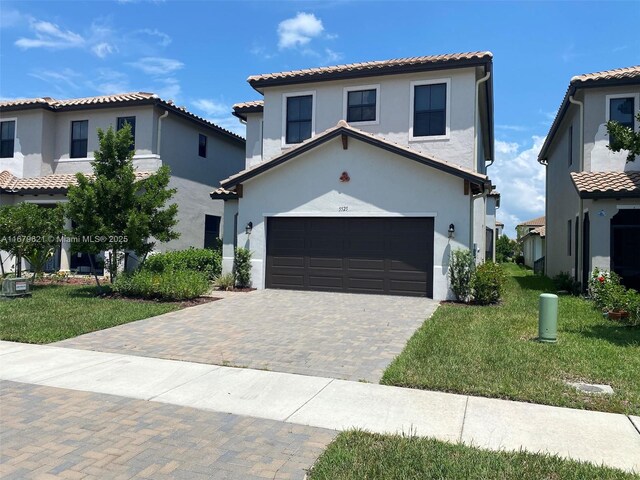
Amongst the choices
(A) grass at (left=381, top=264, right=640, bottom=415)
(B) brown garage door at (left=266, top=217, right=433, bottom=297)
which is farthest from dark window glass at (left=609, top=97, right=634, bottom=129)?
(A) grass at (left=381, top=264, right=640, bottom=415)

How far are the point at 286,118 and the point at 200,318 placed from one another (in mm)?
9700

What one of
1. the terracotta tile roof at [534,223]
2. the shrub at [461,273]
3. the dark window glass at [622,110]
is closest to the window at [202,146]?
the shrub at [461,273]

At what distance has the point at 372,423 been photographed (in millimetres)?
5117

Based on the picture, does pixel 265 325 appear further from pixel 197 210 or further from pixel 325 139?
pixel 197 210

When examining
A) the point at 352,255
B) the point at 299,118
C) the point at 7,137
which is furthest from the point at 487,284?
the point at 7,137

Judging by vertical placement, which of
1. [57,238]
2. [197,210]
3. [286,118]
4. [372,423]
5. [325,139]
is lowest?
[372,423]

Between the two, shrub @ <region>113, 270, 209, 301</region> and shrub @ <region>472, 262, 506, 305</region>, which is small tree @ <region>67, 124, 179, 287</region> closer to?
shrub @ <region>113, 270, 209, 301</region>

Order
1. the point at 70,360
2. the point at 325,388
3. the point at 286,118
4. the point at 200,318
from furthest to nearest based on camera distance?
the point at 286,118 → the point at 200,318 → the point at 70,360 → the point at 325,388

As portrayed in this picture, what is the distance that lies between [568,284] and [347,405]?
1395 centimetres

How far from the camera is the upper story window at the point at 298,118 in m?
18.1

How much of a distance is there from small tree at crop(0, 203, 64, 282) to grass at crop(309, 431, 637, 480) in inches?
560

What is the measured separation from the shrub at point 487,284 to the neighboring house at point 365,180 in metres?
0.92

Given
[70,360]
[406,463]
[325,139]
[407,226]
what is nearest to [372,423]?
[406,463]

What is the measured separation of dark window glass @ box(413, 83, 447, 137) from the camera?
651 inches
